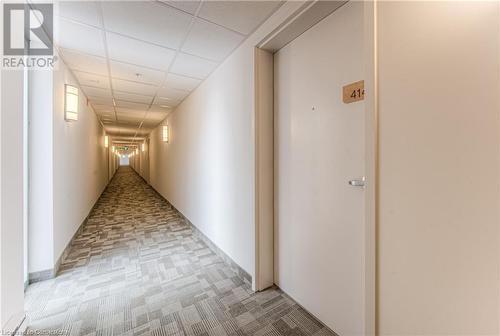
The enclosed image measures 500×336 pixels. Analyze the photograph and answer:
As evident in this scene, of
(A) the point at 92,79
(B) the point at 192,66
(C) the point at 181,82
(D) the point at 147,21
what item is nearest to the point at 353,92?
(D) the point at 147,21

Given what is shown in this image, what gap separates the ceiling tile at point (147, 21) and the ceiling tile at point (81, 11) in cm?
7

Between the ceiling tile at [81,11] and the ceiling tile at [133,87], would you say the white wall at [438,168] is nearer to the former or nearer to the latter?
the ceiling tile at [81,11]

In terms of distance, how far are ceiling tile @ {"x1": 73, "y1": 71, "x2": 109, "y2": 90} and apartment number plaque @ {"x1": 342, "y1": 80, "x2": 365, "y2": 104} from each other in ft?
11.2

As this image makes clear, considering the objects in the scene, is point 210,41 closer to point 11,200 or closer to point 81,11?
point 81,11

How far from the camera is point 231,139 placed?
249 centimetres

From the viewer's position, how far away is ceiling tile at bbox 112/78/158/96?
3268 mm

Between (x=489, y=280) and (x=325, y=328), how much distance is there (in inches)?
48.2

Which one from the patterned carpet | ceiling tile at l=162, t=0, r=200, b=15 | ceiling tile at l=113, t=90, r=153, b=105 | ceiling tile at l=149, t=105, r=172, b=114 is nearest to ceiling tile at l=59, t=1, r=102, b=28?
ceiling tile at l=162, t=0, r=200, b=15

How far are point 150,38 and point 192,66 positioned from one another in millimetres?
706

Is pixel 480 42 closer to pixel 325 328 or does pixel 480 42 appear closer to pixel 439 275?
pixel 439 275

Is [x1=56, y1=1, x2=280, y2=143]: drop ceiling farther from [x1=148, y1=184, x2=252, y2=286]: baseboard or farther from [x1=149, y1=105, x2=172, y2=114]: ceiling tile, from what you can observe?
[x1=148, y1=184, x2=252, y2=286]: baseboard

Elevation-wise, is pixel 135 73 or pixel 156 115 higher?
pixel 156 115

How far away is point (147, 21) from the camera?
1.80m

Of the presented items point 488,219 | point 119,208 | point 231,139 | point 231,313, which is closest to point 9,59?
point 231,139
